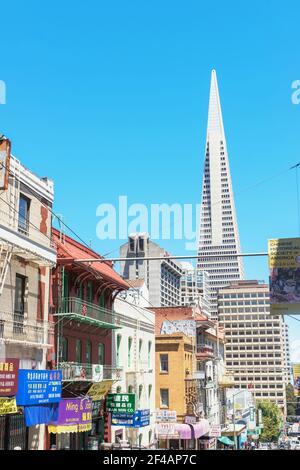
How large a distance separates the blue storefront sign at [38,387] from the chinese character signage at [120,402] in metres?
8.54

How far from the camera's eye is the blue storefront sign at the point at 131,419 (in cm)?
2958

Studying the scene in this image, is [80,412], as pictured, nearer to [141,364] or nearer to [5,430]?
[5,430]

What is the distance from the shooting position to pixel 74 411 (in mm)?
24219

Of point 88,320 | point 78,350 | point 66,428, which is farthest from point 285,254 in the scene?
point 78,350

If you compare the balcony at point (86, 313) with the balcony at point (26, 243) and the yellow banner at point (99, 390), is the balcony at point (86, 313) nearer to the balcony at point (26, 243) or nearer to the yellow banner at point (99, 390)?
the balcony at point (26, 243)

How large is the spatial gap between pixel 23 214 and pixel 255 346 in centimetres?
17705

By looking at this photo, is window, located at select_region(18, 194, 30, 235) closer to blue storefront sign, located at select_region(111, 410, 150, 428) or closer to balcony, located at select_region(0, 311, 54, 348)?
balcony, located at select_region(0, 311, 54, 348)

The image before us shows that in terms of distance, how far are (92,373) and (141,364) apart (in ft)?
38.4

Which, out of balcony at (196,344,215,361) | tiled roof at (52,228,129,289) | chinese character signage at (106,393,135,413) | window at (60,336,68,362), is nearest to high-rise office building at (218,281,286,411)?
balcony at (196,344,215,361)

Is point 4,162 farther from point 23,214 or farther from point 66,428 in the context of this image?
point 66,428

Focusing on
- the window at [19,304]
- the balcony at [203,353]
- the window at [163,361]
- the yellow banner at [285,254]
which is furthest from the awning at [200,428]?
the yellow banner at [285,254]

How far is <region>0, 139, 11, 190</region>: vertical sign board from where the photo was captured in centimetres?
1989

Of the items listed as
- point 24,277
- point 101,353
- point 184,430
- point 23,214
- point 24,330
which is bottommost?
point 184,430
